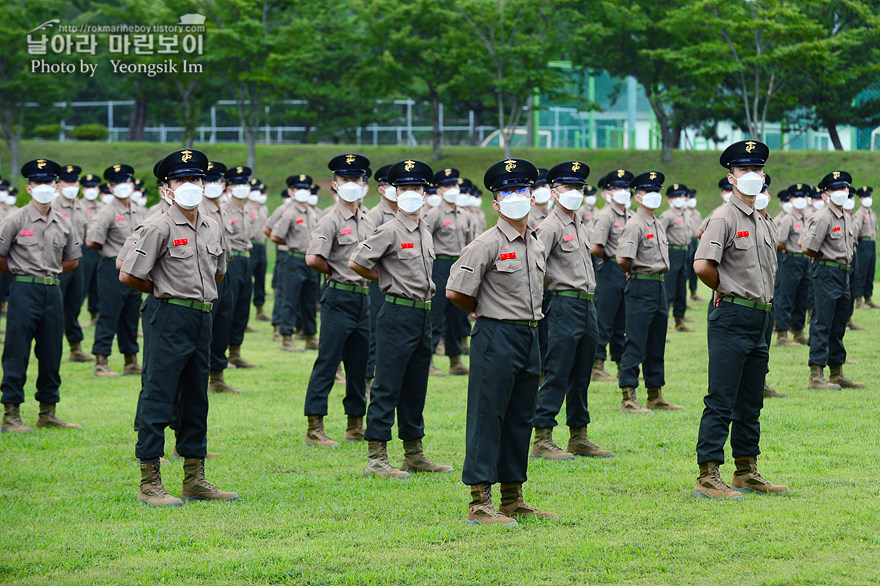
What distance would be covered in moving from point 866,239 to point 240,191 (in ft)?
38.4

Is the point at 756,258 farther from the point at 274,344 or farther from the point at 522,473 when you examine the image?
the point at 274,344

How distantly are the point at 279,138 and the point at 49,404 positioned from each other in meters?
37.0

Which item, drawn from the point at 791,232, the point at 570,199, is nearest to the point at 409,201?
the point at 570,199

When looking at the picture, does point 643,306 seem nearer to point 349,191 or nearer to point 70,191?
point 349,191

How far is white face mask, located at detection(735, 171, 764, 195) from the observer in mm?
7430

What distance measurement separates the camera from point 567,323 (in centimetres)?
872

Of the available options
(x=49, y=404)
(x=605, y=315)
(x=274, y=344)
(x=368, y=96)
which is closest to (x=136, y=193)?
(x=274, y=344)

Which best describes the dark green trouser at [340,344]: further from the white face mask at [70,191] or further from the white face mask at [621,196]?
the white face mask at [70,191]

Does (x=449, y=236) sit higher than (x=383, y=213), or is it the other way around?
(x=383, y=213)

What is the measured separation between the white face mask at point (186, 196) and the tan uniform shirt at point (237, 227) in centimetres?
619

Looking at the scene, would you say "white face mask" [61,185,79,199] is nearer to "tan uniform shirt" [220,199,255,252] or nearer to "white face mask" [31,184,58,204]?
"tan uniform shirt" [220,199,255,252]

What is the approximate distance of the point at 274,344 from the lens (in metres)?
16.9

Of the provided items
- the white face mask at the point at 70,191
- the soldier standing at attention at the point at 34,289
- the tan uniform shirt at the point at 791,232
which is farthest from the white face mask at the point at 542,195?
the tan uniform shirt at the point at 791,232

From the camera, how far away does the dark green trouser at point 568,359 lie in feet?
28.6
